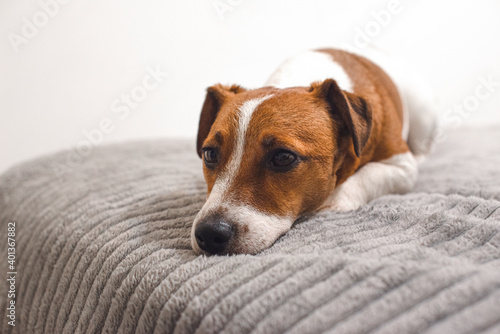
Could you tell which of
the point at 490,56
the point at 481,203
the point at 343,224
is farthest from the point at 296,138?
the point at 490,56

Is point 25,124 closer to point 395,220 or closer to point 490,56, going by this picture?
point 395,220

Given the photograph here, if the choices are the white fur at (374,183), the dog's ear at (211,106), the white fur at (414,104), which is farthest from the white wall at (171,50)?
the dog's ear at (211,106)

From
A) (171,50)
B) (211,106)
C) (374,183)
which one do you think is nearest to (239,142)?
(211,106)

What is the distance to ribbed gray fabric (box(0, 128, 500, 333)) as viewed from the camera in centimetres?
81

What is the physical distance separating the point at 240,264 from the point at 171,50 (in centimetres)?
318

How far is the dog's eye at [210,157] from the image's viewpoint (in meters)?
1.44

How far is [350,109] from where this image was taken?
1469 millimetres

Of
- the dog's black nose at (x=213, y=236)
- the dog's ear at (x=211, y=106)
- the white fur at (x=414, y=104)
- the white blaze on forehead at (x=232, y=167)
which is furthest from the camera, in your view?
the white fur at (x=414, y=104)

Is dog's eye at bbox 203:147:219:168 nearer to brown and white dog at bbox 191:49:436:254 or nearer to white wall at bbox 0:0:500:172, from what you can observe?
brown and white dog at bbox 191:49:436:254

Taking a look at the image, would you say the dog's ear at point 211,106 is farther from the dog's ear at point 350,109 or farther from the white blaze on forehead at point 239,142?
the dog's ear at point 350,109

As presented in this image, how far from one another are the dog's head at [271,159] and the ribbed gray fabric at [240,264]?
0.08 m

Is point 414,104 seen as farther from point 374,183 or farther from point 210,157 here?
point 210,157

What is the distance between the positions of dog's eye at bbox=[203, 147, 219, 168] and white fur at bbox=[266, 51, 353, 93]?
1.63ft

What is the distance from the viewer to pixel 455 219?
1.16 meters
